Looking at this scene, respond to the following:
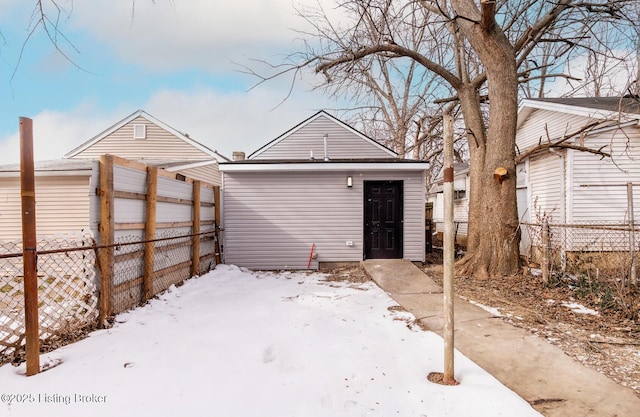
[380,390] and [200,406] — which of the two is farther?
[380,390]

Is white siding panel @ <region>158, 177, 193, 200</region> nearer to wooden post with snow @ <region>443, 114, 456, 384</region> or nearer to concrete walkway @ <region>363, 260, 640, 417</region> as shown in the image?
concrete walkway @ <region>363, 260, 640, 417</region>

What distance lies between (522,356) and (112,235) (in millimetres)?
4652

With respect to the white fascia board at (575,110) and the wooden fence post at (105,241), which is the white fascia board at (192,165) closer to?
the wooden fence post at (105,241)

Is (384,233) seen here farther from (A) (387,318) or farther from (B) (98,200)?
(B) (98,200)

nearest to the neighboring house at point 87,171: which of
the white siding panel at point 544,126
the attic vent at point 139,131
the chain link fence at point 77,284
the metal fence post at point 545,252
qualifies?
the attic vent at point 139,131

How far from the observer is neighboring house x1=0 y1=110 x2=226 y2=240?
984 cm

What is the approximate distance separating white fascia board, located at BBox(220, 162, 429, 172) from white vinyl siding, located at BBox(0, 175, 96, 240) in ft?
16.0

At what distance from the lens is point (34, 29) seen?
296 cm

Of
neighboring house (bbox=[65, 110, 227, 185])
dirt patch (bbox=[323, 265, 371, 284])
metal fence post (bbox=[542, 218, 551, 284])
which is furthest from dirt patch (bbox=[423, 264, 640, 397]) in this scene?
neighboring house (bbox=[65, 110, 227, 185])

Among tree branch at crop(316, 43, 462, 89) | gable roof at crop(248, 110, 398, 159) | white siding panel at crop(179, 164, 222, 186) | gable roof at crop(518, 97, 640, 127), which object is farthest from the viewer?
white siding panel at crop(179, 164, 222, 186)

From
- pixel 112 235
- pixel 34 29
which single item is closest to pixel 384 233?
pixel 112 235

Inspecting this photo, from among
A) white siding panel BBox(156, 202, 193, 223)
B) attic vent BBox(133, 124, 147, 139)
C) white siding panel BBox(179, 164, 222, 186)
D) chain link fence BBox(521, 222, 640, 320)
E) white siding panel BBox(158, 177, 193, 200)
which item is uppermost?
attic vent BBox(133, 124, 147, 139)

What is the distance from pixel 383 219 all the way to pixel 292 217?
2.39 m

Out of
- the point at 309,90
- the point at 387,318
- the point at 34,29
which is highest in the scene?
the point at 309,90
